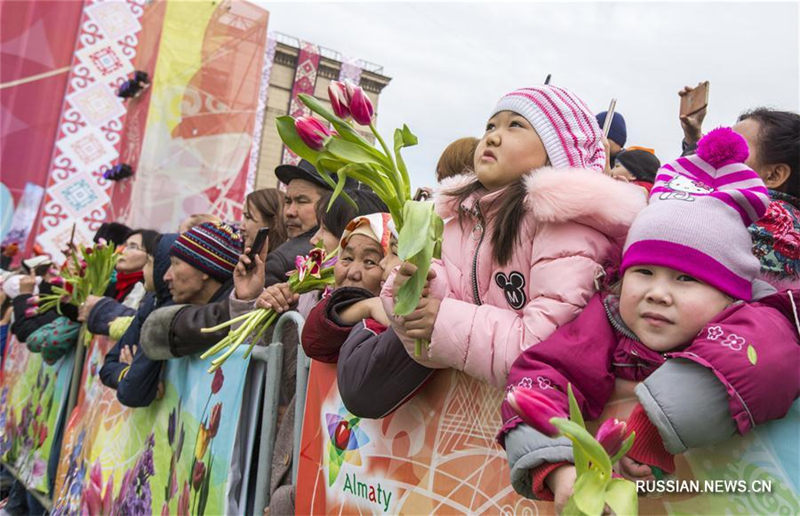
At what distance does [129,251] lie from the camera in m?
5.06

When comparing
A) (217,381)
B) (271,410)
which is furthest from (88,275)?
(271,410)

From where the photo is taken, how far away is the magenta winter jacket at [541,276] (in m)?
1.47

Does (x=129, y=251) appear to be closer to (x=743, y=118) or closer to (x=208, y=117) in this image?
(x=743, y=118)

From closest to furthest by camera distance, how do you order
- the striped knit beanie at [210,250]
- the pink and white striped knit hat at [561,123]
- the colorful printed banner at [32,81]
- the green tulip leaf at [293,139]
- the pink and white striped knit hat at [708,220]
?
the pink and white striped knit hat at [708,220]
the green tulip leaf at [293,139]
the pink and white striped knit hat at [561,123]
the striped knit beanie at [210,250]
the colorful printed banner at [32,81]

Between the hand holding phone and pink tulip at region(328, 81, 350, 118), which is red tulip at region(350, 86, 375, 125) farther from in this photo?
the hand holding phone

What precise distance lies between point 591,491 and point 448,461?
0.69 meters

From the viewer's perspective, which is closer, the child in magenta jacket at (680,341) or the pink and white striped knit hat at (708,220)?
the child in magenta jacket at (680,341)

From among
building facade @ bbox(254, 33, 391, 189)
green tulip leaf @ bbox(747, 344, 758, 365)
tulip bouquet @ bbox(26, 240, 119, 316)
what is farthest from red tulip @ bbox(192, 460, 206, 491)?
building facade @ bbox(254, 33, 391, 189)

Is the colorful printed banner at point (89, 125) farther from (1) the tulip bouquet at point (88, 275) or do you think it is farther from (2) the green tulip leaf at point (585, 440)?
(2) the green tulip leaf at point (585, 440)

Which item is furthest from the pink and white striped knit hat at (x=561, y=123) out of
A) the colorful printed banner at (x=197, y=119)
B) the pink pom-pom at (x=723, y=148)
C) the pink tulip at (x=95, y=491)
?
the colorful printed banner at (x=197, y=119)

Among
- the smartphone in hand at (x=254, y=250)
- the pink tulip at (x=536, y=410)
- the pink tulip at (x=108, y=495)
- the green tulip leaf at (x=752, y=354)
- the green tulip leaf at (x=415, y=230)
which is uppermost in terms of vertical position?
the green tulip leaf at (x=415, y=230)

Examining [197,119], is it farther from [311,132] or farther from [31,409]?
[311,132]

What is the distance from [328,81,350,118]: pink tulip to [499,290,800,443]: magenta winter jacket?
665 millimetres

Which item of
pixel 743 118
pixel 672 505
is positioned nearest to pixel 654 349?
pixel 672 505
